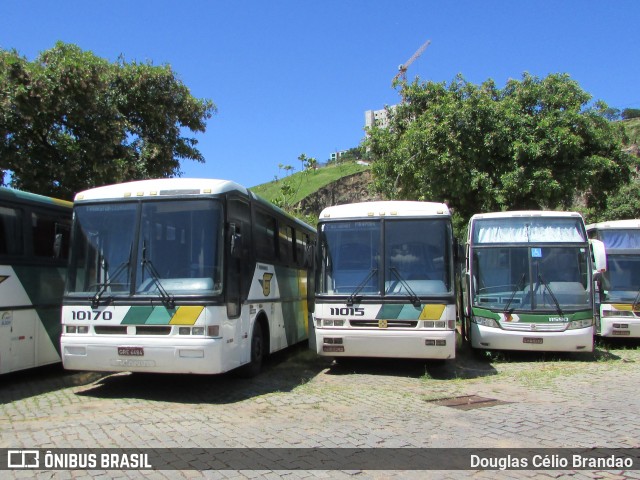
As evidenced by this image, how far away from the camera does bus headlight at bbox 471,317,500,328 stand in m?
11.1

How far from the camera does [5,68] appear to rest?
12.9 metres

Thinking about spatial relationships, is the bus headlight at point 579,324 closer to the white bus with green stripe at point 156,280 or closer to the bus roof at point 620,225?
the bus roof at point 620,225

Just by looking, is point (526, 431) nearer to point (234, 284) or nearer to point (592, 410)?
point (592, 410)

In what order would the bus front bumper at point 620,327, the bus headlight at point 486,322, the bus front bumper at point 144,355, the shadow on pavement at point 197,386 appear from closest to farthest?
the bus front bumper at point 144,355 → the shadow on pavement at point 197,386 → the bus headlight at point 486,322 → the bus front bumper at point 620,327

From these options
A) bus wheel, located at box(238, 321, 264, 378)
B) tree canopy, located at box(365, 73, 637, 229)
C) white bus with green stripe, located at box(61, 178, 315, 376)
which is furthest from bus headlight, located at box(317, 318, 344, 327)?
tree canopy, located at box(365, 73, 637, 229)

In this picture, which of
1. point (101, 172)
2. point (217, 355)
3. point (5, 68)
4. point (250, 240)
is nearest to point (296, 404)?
point (217, 355)

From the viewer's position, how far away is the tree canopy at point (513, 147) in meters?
18.4

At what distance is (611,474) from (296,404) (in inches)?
154

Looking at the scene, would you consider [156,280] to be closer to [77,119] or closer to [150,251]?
[150,251]

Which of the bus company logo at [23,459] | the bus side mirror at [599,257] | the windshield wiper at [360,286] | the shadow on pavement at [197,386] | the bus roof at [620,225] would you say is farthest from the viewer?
the bus roof at [620,225]

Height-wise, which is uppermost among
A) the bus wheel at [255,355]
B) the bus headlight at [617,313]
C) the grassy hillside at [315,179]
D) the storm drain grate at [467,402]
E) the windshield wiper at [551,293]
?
the grassy hillside at [315,179]

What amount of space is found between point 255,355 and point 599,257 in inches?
281

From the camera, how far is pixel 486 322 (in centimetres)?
1123

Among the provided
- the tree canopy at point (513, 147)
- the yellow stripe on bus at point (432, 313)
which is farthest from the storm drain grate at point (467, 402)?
the tree canopy at point (513, 147)
